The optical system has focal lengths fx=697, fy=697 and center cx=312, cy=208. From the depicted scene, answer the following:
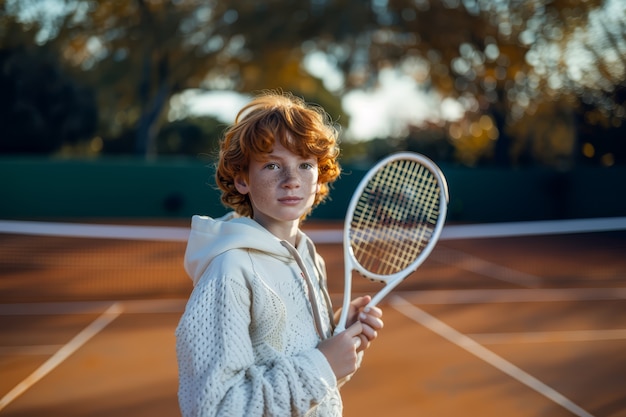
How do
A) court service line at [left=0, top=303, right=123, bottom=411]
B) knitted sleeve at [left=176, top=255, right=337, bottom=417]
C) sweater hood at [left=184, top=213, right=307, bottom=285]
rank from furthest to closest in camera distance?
1. court service line at [left=0, top=303, right=123, bottom=411]
2. sweater hood at [left=184, top=213, right=307, bottom=285]
3. knitted sleeve at [left=176, top=255, right=337, bottom=417]

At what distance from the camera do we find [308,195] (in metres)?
1.58

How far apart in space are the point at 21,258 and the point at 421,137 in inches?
690

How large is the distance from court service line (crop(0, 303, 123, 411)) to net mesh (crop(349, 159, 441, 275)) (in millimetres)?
2520

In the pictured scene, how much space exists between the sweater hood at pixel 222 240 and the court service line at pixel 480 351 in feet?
9.02

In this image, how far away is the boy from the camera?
1364 millimetres

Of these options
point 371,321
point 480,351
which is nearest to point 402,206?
point 371,321

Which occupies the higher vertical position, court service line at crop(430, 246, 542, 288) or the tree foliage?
the tree foliage

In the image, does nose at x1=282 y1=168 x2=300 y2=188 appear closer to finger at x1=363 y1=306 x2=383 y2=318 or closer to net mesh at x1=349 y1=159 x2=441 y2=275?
finger at x1=363 y1=306 x2=383 y2=318

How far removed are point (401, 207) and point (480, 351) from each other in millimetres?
2947

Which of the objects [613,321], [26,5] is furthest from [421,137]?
Result: [613,321]

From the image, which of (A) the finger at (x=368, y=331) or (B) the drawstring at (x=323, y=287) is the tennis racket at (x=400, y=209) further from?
(A) the finger at (x=368, y=331)

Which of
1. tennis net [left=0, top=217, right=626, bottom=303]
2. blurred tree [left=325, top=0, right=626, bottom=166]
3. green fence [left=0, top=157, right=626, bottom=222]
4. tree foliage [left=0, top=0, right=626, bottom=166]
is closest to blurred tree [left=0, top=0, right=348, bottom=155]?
tree foliage [left=0, top=0, right=626, bottom=166]

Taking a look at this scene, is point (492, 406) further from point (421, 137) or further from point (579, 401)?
point (421, 137)

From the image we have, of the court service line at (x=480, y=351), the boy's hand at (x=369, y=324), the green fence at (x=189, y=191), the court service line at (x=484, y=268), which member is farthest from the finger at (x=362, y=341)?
the green fence at (x=189, y=191)
